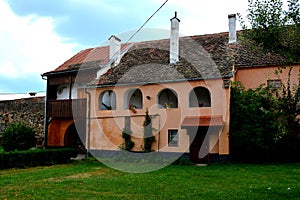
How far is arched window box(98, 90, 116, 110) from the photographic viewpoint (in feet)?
68.8

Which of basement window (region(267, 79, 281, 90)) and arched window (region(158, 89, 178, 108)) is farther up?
basement window (region(267, 79, 281, 90))

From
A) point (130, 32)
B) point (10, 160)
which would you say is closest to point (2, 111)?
point (10, 160)

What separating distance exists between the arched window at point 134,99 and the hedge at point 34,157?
4.35 meters

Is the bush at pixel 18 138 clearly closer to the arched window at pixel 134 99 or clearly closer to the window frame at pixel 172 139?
the arched window at pixel 134 99

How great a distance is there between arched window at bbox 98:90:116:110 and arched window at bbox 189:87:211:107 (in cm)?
499

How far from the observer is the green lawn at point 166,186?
8.65m

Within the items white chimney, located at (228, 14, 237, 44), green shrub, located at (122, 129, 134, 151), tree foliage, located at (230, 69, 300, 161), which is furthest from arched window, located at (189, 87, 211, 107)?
green shrub, located at (122, 129, 134, 151)

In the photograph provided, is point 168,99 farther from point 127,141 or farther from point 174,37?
point 174,37

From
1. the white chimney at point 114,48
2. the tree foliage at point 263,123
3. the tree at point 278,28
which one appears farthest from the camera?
the white chimney at point 114,48

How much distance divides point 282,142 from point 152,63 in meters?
8.91

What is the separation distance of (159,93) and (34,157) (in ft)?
24.5

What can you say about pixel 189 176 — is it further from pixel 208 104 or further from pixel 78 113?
pixel 78 113

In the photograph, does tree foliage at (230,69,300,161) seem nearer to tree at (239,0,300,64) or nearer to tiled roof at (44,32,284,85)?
tiled roof at (44,32,284,85)

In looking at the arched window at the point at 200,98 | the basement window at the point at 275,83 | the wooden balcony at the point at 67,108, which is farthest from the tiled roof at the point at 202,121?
the wooden balcony at the point at 67,108
